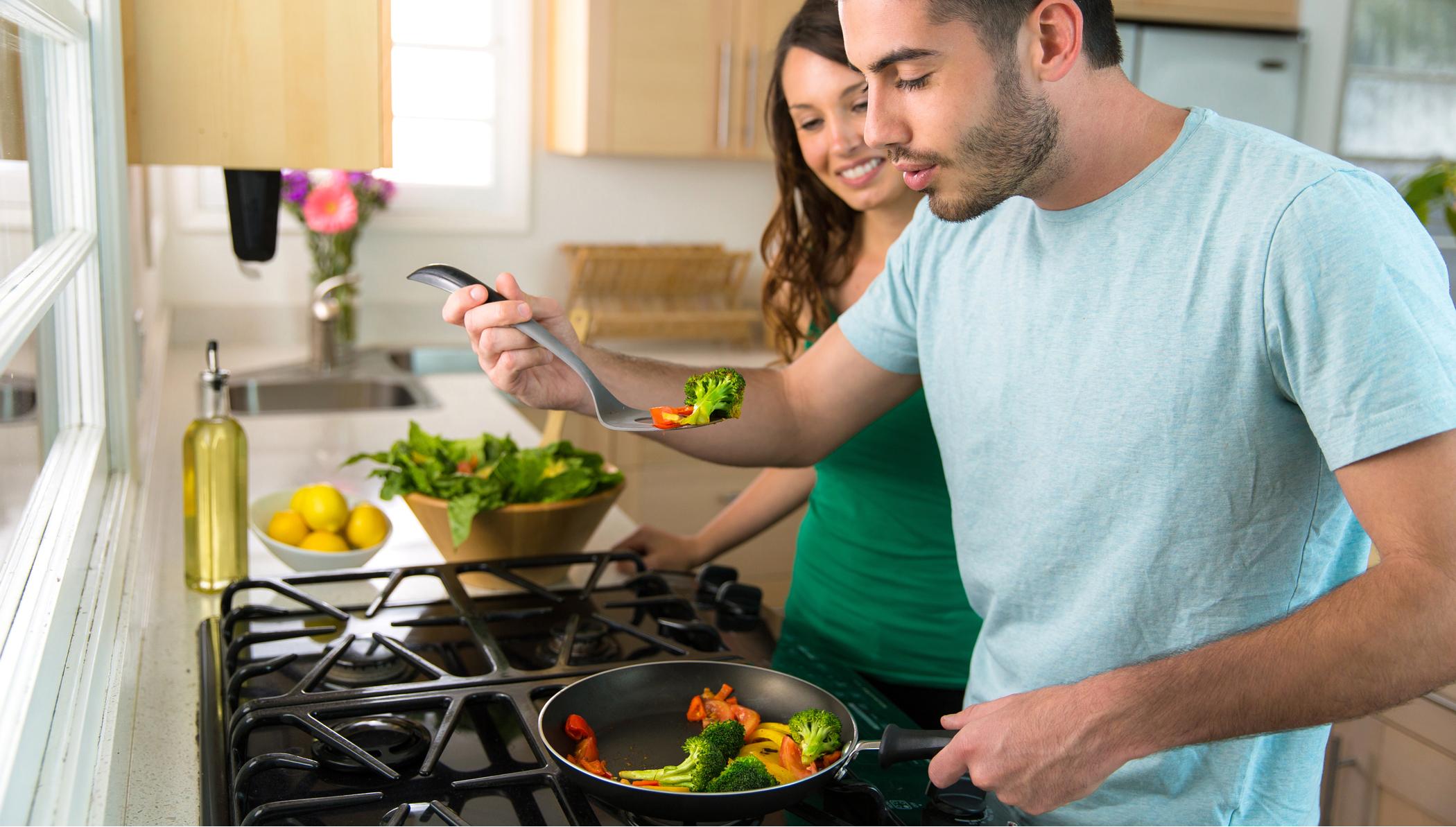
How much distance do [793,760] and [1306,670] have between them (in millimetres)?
377

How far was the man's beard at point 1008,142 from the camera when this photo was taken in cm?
103

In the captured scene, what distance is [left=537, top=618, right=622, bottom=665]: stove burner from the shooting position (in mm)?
1221

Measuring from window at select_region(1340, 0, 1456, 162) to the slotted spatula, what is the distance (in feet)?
12.6

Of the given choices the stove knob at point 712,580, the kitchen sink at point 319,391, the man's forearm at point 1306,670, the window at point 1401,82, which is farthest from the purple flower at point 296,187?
the window at point 1401,82

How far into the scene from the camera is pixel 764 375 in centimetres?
139

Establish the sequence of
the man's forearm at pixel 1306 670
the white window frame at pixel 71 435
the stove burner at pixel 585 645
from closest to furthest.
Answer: the white window frame at pixel 71 435, the man's forearm at pixel 1306 670, the stove burner at pixel 585 645

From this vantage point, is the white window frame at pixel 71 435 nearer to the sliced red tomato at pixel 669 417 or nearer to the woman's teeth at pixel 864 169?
the sliced red tomato at pixel 669 417

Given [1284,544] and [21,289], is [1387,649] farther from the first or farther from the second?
[21,289]

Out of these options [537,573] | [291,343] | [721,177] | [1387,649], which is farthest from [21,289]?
[721,177]

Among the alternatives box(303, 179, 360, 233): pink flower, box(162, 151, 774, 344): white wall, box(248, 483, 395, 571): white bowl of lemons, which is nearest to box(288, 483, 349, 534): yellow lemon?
box(248, 483, 395, 571): white bowl of lemons

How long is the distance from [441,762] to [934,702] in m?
0.70

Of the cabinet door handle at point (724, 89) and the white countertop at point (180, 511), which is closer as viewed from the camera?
the white countertop at point (180, 511)

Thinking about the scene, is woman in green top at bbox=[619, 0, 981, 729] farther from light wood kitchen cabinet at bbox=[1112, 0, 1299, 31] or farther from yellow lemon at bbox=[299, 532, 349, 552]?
light wood kitchen cabinet at bbox=[1112, 0, 1299, 31]

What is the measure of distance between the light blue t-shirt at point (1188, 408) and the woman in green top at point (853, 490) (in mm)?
343
